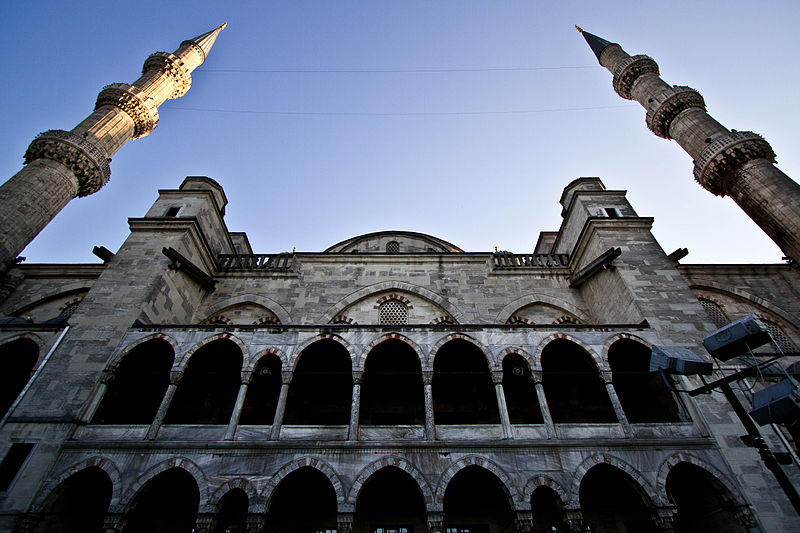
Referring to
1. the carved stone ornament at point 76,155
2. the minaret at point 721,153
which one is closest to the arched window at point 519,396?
the minaret at point 721,153

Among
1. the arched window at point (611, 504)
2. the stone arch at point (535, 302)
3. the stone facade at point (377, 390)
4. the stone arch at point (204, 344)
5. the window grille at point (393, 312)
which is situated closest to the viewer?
the stone facade at point (377, 390)

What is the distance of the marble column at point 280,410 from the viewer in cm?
911

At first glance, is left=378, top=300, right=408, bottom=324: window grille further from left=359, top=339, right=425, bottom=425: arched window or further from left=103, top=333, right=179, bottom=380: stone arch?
left=103, top=333, right=179, bottom=380: stone arch

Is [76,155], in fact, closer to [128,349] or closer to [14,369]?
[14,369]

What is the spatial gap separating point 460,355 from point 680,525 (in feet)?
20.7

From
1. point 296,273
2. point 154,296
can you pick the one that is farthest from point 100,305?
point 296,273

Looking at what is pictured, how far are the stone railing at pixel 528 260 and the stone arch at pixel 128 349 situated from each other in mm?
10493

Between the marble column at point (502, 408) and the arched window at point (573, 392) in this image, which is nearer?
the marble column at point (502, 408)

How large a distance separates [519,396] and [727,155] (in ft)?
39.7

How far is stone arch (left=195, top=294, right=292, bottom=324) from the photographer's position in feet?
45.6

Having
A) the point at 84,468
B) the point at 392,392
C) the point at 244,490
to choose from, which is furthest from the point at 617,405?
the point at 84,468

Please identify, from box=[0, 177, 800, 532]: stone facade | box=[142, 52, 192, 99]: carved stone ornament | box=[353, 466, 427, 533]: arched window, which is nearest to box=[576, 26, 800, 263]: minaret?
box=[0, 177, 800, 532]: stone facade

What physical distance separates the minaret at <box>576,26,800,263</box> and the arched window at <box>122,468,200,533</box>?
62.4 feet

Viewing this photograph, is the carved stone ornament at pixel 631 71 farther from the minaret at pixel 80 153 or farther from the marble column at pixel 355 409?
the minaret at pixel 80 153
